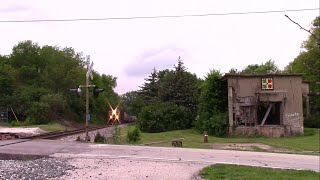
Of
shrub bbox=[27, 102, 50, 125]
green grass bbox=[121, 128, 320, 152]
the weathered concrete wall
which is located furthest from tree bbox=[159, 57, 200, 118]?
shrub bbox=[27, 102, 50, 125]

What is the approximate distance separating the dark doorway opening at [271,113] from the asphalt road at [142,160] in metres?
18.2

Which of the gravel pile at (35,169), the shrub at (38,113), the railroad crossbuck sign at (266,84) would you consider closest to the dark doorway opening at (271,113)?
the railroad crossbuck sign at (266,84)

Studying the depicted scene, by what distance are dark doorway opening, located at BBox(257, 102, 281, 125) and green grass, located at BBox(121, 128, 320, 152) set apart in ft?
8.80

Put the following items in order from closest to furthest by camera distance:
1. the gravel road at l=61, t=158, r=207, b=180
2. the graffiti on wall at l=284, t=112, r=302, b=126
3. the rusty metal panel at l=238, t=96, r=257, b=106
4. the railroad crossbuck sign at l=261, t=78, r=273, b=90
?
the gravel road at l=61, t=158, r=207, b=180, the graffiti on wall at l=284, t=112, r=302, b=126, the rusty metal panel at l=238, t=96, r=257, b=106, the railroad crossbuck sign at l=261, t=78, r=273, b=90

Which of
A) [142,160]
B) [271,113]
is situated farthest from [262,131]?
[142,160]

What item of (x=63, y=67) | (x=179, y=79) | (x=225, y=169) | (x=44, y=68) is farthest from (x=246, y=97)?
(x=44, y=68)

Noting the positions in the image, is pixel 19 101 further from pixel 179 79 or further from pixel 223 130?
pixel 223 130

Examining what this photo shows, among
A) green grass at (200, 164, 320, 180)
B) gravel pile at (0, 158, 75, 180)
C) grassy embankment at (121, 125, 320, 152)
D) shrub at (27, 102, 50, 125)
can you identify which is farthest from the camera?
shrub at (27, 102, 50, 125)

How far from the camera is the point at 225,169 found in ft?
45.8

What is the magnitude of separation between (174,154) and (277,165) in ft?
13.5

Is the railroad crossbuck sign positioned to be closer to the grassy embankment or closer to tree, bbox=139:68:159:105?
the grassy embankment

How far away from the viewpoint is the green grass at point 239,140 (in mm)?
25742

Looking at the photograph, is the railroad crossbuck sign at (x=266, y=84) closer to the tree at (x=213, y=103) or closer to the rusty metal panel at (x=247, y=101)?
the rusty metal panel at (x=247, y=101)

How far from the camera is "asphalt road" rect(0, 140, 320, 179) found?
1266 cm
